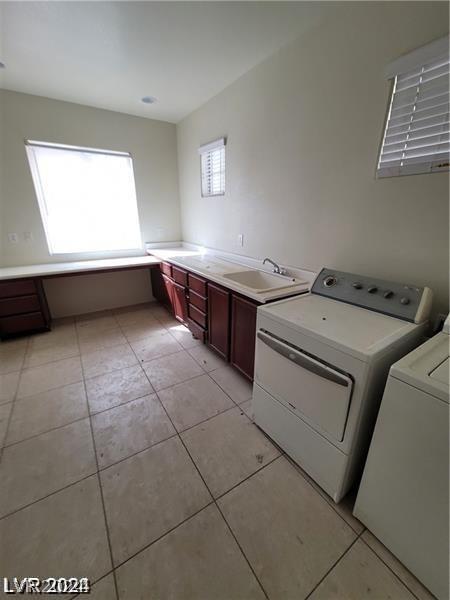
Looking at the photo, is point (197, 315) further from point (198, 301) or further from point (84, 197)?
point (84, 197)

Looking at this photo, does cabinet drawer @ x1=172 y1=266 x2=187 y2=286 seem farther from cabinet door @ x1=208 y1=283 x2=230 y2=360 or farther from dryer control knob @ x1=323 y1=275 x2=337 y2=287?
dryer control knob @ x1=323 y1=275 x2=337 y2=287

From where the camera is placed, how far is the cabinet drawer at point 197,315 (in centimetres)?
246

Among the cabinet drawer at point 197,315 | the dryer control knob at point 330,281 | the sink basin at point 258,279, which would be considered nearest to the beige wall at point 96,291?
the cabinet drawer at point 197,315

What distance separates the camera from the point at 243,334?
1915 millimetres

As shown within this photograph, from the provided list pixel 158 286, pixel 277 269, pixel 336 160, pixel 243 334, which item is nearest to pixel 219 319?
pixel 243 334

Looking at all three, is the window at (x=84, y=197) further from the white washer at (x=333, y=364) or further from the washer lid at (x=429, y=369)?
the washer lid at (x=429, y=369)

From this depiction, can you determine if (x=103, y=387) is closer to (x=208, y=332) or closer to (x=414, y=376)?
(x=208, y=332)

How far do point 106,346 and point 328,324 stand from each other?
2.37 metres

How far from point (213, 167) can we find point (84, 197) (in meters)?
1.73

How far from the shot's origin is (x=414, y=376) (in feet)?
2.81

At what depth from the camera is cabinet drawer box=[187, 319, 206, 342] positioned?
252 centimetres

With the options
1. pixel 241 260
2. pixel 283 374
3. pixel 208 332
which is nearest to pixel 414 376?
pixel 283 374

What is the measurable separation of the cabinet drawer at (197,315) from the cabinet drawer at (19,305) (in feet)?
5.73

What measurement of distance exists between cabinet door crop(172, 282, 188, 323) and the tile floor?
92 centimetres
